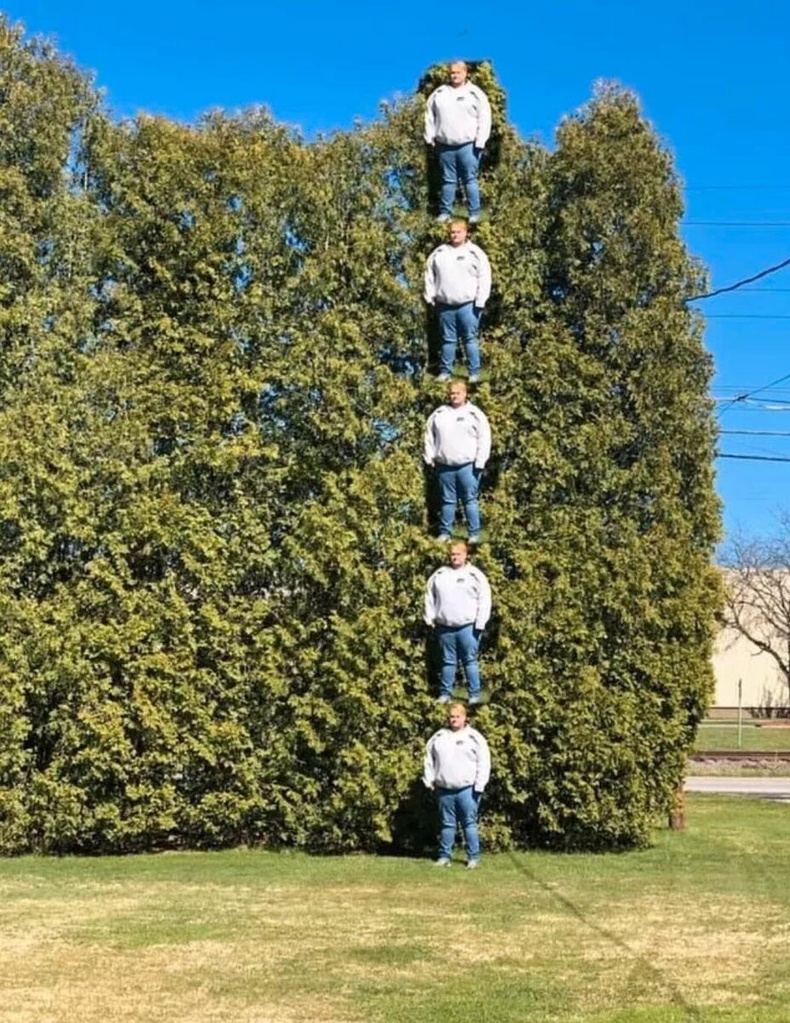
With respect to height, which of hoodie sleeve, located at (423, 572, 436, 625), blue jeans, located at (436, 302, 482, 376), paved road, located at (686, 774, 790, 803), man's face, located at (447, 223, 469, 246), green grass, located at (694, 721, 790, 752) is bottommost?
paved road, located at (686, 774, 790, 803)

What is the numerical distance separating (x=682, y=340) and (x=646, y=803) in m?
4.18

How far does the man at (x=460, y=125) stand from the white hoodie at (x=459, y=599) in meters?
3.09

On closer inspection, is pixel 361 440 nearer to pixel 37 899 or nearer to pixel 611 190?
pixel 611 190

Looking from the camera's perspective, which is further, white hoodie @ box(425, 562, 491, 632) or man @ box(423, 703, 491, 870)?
white hoodie @ box(425, 562, 491, 632)

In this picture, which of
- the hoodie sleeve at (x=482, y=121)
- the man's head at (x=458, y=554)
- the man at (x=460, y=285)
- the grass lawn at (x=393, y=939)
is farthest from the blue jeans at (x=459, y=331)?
the grass lawn at (x=393, y=939)

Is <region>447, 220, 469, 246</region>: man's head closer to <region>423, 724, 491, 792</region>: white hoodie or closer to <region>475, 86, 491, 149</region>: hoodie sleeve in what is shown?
<region>475, 86, 491, 149</region>: hoodie sleeve

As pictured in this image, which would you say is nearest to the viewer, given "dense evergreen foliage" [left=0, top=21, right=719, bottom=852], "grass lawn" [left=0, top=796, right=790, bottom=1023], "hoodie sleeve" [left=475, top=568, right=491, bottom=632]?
"grass lawn" [left=0, top=796, right=790, bottom=1023]

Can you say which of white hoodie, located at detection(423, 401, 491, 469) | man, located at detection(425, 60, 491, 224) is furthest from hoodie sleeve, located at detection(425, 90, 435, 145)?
white hoodie, located at detection(423, 401, 491, 469)

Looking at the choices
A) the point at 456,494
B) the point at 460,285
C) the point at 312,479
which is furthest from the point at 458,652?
the point at 460,285

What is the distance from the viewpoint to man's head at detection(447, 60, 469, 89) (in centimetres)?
1054

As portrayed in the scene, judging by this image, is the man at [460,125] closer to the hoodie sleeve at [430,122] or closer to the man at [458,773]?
the hoodie sleeve at [430,122]

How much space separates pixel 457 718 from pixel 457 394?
2.72 metres

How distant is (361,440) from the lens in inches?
447

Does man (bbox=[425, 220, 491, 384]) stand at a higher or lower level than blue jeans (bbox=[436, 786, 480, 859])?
higher
